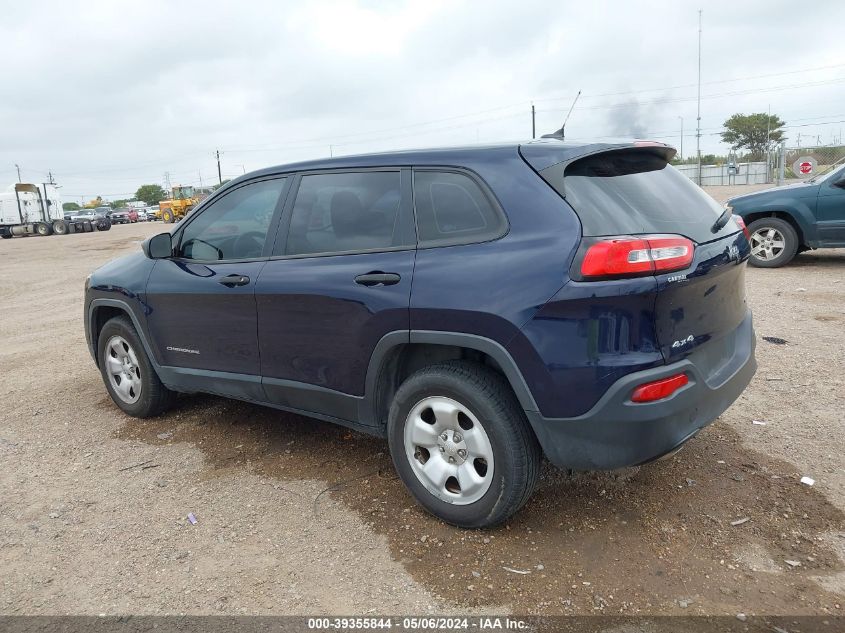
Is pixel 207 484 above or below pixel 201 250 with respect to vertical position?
below

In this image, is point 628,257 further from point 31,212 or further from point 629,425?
point 31,212

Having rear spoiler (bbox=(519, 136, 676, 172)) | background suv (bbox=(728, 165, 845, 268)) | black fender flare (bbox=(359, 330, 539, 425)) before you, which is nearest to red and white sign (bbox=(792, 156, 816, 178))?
background suv (bbox=(728, 165, 845, 268))

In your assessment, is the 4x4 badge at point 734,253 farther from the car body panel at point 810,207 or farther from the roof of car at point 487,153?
the car body panel at point 810,207

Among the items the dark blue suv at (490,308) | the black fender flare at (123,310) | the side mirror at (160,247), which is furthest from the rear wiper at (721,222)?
the black fender flare at (123,310)

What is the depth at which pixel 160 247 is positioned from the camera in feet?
14.0

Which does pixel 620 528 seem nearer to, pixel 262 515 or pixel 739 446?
pixel 739 446

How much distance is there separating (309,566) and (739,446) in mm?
2500

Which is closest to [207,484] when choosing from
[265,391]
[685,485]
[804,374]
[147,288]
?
[265,391]

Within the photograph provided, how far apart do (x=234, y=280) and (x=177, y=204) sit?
140ft

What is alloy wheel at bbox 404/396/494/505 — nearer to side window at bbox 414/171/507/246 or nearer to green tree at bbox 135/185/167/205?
side window at bbox 414/171/507/246

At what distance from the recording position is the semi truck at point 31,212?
36.0m

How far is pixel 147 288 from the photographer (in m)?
4.37

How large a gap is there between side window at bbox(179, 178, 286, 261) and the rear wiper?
2.29 meters

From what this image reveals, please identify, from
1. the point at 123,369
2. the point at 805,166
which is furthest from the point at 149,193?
the point at 123,369
